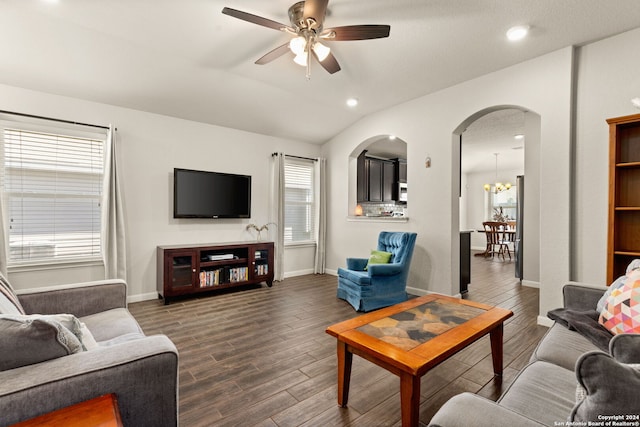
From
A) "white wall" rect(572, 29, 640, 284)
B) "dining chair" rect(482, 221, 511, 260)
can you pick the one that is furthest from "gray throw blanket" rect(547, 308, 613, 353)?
"dining chair" rect(482, 221, 511, 260)

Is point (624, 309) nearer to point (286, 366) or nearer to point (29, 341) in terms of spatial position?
point (286, 366)

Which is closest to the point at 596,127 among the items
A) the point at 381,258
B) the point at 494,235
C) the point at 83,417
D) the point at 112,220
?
the point at 381,258


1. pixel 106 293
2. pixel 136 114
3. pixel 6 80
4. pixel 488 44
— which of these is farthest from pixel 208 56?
pixel 488 44

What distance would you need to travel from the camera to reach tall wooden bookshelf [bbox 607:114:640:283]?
2580 mm

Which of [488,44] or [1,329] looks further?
[488,44]

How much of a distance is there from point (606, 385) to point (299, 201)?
512cm

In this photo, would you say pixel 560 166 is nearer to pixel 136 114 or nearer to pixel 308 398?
pixel 308 398

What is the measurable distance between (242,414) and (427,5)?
328 cm

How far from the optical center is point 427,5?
2.52 meters

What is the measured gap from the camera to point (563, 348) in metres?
1.55

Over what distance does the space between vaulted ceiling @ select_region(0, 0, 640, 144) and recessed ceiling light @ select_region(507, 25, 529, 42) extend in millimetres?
53

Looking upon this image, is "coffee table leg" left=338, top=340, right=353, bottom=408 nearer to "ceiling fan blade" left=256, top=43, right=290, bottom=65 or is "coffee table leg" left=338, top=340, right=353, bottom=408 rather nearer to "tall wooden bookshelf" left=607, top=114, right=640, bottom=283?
"ceiling fan blade" left=256, top=43, right=290, bottom=65

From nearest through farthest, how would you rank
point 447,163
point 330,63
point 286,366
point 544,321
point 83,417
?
1. point 83,417
2. point 286,366
3. point 330,63
4. point 544,321
5. point 447,163

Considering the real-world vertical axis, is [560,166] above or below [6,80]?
below
